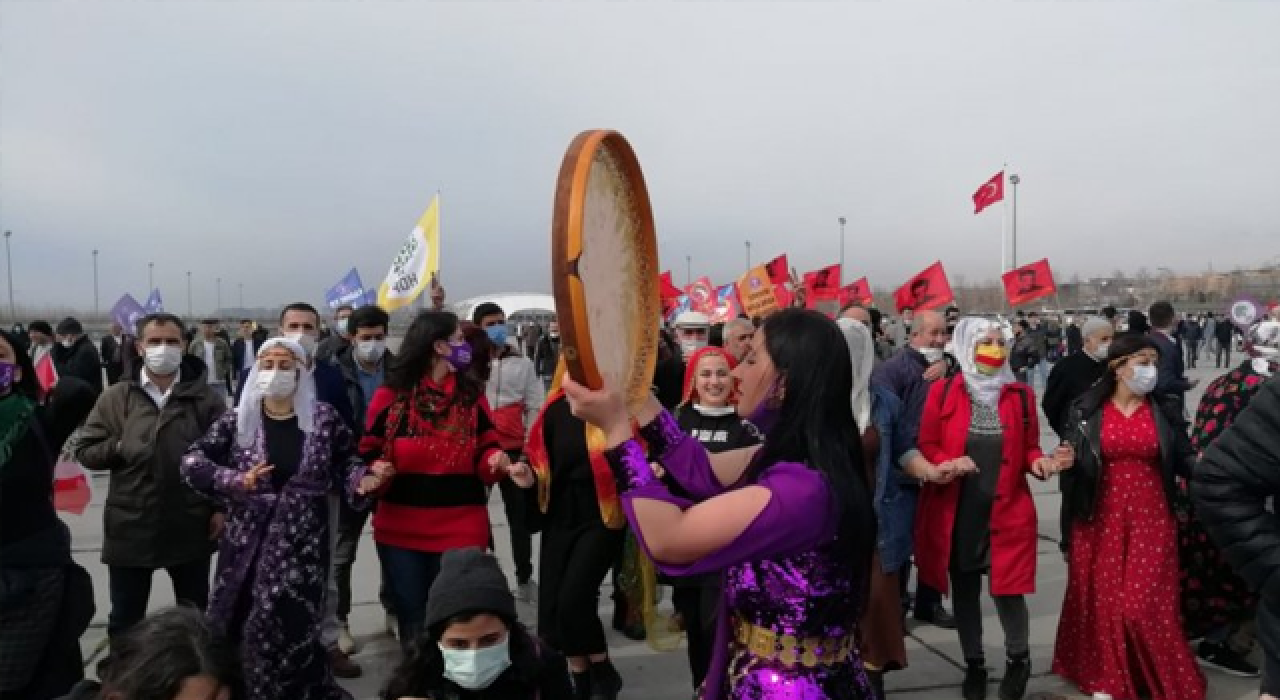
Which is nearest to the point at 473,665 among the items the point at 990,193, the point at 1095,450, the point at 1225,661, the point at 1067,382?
the point at 1095,450

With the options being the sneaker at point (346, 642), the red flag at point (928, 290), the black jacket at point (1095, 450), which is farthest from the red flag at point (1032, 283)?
the sneaker at point (346, 642)

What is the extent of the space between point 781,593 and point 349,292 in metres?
10.7

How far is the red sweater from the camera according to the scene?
13.7 ft

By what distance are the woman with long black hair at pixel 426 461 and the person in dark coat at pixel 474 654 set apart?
148 centimetres

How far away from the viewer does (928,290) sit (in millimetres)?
11133

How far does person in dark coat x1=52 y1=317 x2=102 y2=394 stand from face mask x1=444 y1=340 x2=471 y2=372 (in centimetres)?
906

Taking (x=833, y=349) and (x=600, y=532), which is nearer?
(x=833, y=349)

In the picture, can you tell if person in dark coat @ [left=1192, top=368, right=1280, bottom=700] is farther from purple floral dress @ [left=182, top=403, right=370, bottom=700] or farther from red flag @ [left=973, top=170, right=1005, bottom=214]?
red flag @ [left=973, top=170, right=1005, bottom=214]

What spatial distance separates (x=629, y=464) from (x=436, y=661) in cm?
127

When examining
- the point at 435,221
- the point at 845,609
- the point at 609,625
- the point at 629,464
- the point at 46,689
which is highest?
the point at 435,221

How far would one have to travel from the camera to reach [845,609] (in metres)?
2.17

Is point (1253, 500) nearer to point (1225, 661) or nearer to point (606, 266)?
point (606, 266)

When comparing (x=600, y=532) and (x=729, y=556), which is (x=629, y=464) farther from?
(x=600, y=532)

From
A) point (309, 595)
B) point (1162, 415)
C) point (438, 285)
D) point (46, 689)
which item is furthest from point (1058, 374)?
point (46, 689)
